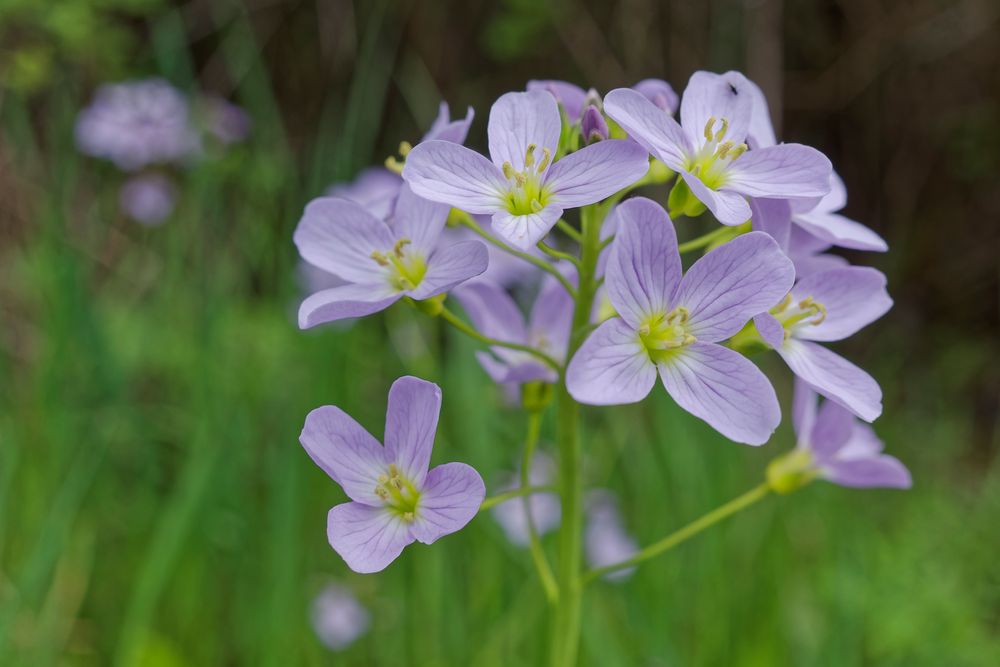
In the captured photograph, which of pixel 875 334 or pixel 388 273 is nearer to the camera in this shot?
pixel 388 273

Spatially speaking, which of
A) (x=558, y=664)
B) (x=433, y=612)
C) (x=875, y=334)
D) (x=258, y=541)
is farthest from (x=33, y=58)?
(x=875, y=334)

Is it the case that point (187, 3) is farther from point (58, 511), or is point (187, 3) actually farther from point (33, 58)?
point (58, 511)

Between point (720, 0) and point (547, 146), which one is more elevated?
point (720, 0)

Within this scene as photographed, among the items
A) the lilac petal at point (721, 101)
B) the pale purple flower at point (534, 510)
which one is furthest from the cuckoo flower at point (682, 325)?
the pale purple flower at point (534, 510)

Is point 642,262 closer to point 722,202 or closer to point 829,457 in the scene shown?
point 722,202

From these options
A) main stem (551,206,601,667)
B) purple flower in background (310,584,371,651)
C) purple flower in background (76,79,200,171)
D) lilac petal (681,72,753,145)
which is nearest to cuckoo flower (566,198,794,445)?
main stem (551,206,601,667)

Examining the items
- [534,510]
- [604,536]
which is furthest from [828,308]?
[534,510]

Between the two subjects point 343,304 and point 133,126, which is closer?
point 343,304
